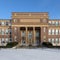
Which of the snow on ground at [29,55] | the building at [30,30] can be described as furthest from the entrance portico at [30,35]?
the snow on ground at [29,55]

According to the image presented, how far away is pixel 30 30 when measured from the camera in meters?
59.3

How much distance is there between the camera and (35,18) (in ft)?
188

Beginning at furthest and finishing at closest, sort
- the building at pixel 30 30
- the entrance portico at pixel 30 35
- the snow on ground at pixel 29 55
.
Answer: the entrance portico at pixel 30 35 → the building at pixel 30 30 → the snow on ground at pixel 29 55

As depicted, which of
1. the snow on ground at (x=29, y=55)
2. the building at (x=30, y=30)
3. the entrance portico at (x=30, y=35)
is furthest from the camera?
the entrance portico at (x=30, y=35)

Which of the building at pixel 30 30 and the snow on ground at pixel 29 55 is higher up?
the building at pixel 30 30

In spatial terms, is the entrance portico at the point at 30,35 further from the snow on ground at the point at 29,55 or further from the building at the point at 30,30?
the snow on ground at the point at 29,55

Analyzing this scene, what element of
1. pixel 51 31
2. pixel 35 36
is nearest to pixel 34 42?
pixel 35 36

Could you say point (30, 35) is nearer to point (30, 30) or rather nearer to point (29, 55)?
point (30, 30)

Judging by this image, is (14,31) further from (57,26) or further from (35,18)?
(57,26)

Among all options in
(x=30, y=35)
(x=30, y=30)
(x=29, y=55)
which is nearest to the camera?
(x=29, y=55)

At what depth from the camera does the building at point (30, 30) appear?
188 ft

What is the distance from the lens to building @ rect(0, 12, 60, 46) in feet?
188

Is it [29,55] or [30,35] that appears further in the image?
[30,35]

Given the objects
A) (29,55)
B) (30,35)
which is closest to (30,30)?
(30,35)
